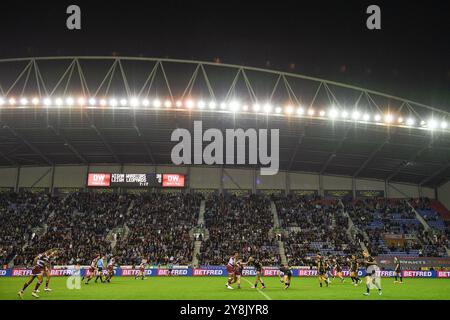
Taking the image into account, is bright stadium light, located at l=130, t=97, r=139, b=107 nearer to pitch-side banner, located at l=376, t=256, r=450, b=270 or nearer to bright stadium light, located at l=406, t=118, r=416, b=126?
bright stadium light, located at l=406, t=118, r=416, b=126

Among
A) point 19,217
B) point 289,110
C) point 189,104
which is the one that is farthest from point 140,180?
point 289,110

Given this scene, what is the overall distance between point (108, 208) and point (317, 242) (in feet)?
89.5

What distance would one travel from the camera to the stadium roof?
3762cm

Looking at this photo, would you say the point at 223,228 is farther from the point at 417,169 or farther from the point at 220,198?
the point at 417,169

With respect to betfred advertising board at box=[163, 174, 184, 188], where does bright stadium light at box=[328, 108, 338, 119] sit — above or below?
above

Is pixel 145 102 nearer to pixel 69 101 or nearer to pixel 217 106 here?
pixel 217 106

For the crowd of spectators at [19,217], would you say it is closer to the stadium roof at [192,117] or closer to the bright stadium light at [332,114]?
the stadium roof at [192,117]

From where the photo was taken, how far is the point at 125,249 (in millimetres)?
44406

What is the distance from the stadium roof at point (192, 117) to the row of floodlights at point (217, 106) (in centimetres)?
9

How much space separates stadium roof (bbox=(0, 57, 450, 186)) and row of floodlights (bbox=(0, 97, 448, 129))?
0.09 meters

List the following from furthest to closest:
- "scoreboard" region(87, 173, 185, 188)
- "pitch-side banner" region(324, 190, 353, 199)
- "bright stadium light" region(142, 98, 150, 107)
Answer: "pitch-side banner" region(324, 190, 353, 199)
"scoreboard" region(87, 173, 185, 188)
"bright stadium light" region(142, 98, 150, 107)

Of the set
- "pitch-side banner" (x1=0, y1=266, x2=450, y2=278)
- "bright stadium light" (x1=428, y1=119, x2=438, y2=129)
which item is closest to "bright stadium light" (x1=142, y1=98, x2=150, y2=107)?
"pitch-side banner" (x1=0, y1=266, x2=450, y2=278)

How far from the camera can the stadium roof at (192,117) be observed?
37625 mm

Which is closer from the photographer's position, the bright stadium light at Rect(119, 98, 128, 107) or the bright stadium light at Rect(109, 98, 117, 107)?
the bright stadium light at Rect(109, 98, 117, 107)
